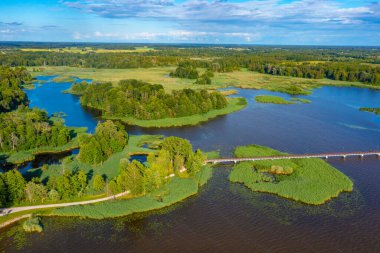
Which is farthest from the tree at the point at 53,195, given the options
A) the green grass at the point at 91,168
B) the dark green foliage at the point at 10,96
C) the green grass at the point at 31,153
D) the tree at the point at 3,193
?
the dark green foliage at the point at 10,96

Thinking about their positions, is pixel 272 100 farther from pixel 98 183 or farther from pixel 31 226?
pixel 31 226

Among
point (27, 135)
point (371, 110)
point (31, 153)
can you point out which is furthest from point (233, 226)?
point (371, 110)

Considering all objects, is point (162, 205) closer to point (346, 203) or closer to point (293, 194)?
point (293, 194)

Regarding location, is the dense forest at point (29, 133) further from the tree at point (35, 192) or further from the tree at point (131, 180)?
the tree at point (131, 180)

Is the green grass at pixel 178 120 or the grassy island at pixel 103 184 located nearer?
the grassy island at pixel 103 184

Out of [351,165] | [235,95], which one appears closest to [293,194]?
[351,165]

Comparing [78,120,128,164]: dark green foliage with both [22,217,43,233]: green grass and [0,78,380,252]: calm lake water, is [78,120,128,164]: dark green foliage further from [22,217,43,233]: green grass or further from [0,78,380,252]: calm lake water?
[22,217,43,233]: green grass
